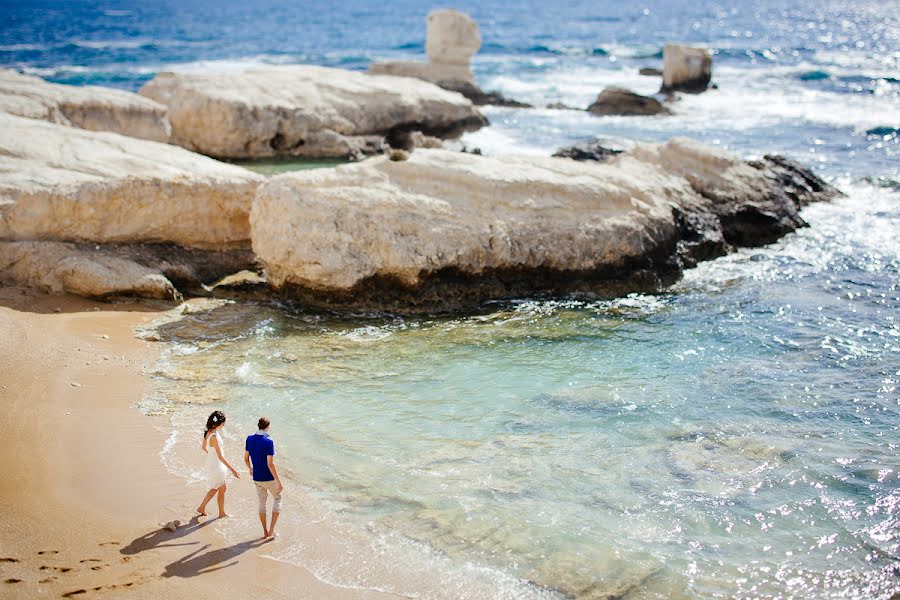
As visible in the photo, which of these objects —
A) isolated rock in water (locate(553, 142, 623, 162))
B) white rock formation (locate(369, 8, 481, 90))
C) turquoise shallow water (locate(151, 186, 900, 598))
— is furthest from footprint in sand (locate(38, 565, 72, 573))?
white rock formation (locate(369, 8, 481, 90))

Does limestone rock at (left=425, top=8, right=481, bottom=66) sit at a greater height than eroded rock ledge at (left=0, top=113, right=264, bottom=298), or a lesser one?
greater

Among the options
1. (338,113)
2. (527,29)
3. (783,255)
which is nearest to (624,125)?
(338,113)

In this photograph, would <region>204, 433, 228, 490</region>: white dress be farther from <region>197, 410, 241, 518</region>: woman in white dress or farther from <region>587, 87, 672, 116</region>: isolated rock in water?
<region>587, 87, 672, 116</region>: isolated rock in water

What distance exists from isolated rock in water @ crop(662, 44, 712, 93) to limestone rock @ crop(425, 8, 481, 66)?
8.50 metres

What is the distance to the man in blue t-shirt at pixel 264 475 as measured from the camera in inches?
267

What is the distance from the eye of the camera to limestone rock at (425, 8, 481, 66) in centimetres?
3016

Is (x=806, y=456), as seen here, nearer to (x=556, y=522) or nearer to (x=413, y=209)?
(x=556, y=522)

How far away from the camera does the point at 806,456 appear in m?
8.26

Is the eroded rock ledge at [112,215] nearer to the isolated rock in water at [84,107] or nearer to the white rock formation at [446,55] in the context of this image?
the isolated rock in water at [84,107]

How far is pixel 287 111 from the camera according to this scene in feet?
69.1


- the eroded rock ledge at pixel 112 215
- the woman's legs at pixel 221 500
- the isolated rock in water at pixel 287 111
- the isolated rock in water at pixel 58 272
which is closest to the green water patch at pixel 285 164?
the isolated rock in water at pixel 287 111

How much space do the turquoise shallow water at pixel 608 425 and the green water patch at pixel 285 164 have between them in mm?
8790

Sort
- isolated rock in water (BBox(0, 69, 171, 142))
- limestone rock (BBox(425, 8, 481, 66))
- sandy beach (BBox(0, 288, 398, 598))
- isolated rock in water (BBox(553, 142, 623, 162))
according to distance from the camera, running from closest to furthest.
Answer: sandy beach (BBox(0, 288, 398, 598)) → isolated rock in water (BBox(0, 69, 171, 142)) → isolated rock in water (BBox(553, 142, 623, 162)) → limestone rock (BBox(425, 8, 481, 66))

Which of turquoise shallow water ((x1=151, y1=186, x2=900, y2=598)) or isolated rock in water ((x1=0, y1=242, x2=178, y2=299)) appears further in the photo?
isolated rock in water ((x1=0, y1=242, x2=178, y2=299))
